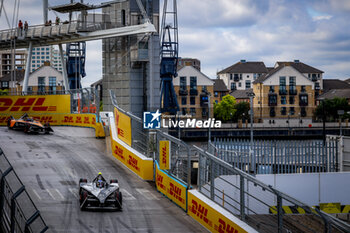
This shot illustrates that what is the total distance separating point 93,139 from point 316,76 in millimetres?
103334

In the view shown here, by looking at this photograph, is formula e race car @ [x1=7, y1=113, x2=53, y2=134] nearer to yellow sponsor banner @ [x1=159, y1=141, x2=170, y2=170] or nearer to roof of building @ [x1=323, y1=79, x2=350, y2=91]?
yellow sponsor banner @ [x1=159, y1=141, x2=170, y2=170]

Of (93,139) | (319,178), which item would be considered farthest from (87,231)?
(93,139)

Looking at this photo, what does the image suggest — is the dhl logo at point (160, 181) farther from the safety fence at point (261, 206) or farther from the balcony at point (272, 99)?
the balcony at point (272, 99)

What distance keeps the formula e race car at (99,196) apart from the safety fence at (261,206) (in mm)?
2822

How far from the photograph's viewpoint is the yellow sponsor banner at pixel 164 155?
18.7m

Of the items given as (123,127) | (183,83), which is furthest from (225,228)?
(183,83)

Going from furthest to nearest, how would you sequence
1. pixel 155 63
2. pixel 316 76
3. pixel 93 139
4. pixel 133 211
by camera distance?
pixel 316 76 < pixel 155 63 < pixel 93 139 < pixel 133 211

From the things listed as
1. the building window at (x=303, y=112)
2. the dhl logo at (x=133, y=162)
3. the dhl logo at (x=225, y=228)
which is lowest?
the dhl logo at (x=225, y=228)

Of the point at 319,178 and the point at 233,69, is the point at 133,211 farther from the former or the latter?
the point at 233,69

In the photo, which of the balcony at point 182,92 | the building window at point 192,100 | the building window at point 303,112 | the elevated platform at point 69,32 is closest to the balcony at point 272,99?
the building window at point 303,112

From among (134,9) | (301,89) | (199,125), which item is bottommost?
(199,125)

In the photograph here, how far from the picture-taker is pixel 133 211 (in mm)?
16484

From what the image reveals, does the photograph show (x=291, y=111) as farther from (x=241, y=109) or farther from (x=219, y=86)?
(x=219, y=86)

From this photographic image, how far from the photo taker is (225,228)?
14211 mm
